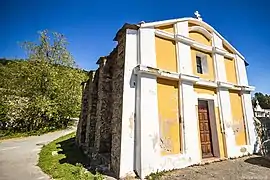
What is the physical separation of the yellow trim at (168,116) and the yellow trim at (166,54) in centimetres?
71

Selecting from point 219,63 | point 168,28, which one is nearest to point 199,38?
point 219,63

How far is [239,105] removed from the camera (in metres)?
10.2

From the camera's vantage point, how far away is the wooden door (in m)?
8.53

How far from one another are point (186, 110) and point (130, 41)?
3.86 m

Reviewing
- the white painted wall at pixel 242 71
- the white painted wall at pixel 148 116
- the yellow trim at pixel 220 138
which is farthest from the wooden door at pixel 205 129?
the white painted wall at pixel 242 71

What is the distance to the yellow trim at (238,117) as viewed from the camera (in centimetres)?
952

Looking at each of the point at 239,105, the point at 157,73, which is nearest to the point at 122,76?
the point at 157,73

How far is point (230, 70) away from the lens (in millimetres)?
10773

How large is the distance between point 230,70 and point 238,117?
2.88m

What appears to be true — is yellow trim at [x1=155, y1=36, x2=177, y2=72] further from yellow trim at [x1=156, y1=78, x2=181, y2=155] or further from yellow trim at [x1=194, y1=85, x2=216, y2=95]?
yellow trim at [x1=194, y1=85, x2=216, y2=95]

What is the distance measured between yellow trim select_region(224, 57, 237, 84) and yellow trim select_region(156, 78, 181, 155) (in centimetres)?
467

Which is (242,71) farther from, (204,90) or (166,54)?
(166,54)

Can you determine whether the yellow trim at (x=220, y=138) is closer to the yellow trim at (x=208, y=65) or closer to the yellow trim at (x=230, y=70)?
the yellow trim at (x=208, y=65)

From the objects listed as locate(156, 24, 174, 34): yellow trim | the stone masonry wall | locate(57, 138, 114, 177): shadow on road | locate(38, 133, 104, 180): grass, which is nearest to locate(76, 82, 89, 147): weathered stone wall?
locate(57, 138, 114, 177): shadow on road
